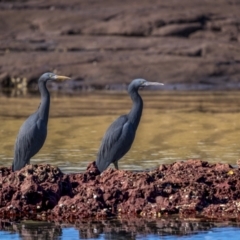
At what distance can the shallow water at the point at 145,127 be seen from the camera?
15172 mm

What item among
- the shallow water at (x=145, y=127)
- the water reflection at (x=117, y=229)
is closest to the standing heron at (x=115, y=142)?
the water reflection at (x=117, y=229)

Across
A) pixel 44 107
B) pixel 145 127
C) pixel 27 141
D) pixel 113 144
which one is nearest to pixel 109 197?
pixel 113 144

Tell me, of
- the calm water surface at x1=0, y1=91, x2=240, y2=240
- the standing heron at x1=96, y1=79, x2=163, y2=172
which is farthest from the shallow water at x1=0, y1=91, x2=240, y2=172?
the standing heron at x1=96, y1=79, x2=163, y2=172

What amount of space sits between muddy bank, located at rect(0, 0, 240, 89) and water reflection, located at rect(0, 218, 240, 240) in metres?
22.8

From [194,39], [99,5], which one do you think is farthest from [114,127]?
[99,5]

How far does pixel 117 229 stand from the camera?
9484mm

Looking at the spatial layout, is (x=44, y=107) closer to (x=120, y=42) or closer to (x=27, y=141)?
(x=27, y=141)

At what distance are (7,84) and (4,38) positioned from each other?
15.5ft

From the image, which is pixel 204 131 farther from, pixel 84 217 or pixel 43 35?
pixel 43 35

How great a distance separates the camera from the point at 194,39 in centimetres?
3744

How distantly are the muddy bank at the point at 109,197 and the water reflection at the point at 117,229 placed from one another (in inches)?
8.4

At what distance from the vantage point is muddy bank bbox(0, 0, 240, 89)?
110 ft

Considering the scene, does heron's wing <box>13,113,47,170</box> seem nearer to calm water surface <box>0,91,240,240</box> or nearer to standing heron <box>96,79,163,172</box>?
standing heron <box>96,79,163,172</box>

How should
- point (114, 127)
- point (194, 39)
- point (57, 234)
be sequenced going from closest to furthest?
point (57, 234) → point (114, 127) → point (194, 39)
